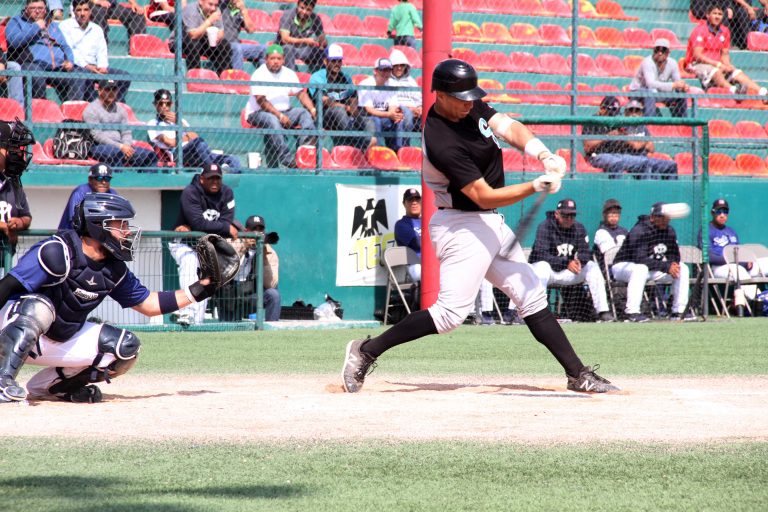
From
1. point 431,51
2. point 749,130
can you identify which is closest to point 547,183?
point 431,51

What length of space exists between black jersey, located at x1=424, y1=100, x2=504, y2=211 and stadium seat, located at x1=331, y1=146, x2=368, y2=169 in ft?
26.3

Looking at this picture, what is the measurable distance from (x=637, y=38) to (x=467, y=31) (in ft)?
11.0

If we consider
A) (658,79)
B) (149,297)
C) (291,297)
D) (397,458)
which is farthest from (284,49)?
(397,458)

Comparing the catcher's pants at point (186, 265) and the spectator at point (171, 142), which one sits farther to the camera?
the spectator at point (171, 142)

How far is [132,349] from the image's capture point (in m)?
6.69

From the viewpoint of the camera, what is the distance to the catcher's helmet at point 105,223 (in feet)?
21.0

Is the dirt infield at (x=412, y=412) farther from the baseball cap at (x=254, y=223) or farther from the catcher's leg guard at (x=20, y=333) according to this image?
the baseball cap at (x=254, y=223)

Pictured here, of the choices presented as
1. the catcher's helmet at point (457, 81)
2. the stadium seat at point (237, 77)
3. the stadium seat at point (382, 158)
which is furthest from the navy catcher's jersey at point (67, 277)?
the stadium seat at point (237, 77)

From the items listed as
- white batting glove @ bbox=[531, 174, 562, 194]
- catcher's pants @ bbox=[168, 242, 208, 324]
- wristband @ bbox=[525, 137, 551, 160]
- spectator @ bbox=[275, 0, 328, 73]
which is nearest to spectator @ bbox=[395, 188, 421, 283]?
spectator @ bbox=[275, 0, 328, 73]

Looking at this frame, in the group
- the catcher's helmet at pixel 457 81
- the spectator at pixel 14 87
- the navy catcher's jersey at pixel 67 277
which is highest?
the spectator at pixel 14 87

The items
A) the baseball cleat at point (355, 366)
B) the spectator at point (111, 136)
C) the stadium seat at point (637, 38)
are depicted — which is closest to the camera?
the baseball cleat at point (355, 366)

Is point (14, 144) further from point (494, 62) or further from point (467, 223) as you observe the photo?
point (494, 62)

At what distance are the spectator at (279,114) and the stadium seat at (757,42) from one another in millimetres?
9921

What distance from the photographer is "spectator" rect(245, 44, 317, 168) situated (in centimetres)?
1427
